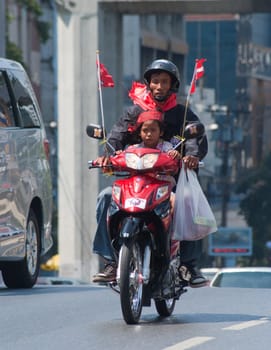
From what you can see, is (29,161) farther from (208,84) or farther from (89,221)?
(208,84)

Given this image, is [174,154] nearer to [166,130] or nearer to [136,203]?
[166,130]

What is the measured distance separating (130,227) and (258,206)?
71512mm

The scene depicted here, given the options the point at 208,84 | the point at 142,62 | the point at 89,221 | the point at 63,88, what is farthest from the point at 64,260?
the point at 208,84

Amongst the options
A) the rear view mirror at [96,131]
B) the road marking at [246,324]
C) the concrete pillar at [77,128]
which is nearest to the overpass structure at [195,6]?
the concrete pillar at [77,128]

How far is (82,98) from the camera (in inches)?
1949

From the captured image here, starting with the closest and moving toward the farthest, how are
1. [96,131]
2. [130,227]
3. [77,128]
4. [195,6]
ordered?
[130,227]
[96,131]
[195,6]
[77,128]

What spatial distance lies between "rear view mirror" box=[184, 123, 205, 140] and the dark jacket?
0.83ft

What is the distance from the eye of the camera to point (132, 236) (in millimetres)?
10852

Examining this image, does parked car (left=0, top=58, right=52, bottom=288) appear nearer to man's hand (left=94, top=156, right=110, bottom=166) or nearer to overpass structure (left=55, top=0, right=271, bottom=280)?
man's hand (left=94, top=156, right=110, bottom=166)

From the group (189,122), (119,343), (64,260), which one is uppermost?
(189,122)

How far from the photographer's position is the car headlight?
11.1 m

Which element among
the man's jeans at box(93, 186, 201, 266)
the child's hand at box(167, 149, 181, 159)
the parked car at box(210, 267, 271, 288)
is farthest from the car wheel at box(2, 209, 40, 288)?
the parked car at box(210, 267, 271, 288)

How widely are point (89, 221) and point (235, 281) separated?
26789 mm

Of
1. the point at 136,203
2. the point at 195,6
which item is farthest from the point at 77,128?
the point at 136,203
